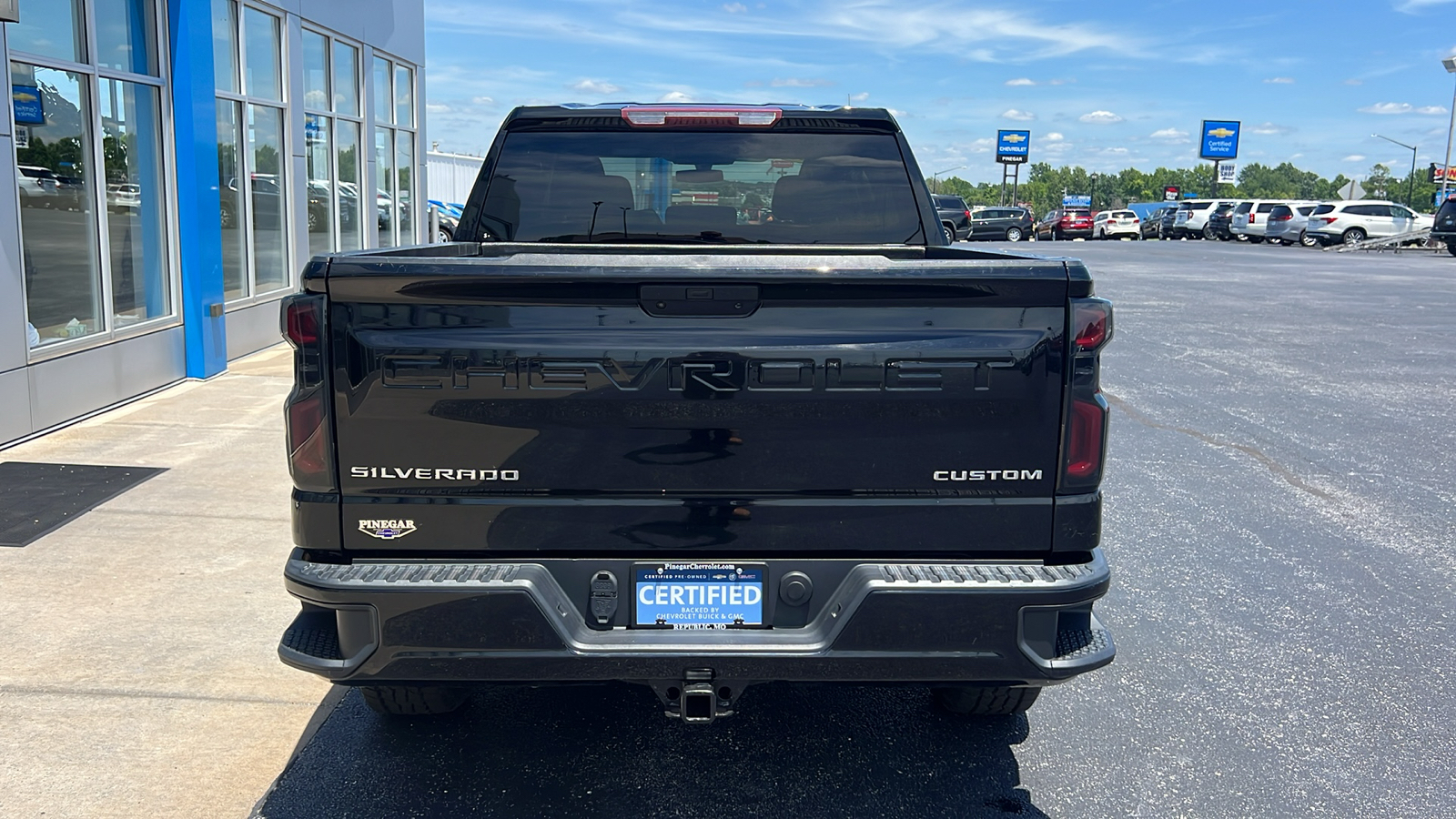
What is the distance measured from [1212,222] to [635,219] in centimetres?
5617

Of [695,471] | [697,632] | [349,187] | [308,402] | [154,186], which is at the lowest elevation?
[697,632]

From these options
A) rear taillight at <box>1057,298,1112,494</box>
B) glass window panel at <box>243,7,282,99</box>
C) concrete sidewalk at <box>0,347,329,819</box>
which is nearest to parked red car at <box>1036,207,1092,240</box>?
glass window panel at <box>243,7,282,99</box>

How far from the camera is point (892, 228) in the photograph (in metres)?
4.73

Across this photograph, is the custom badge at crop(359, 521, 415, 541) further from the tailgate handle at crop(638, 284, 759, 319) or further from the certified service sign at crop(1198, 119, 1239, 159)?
the certified service sign at crop(1198, 119, 1239, 159)

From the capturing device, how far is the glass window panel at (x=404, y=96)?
18.8m

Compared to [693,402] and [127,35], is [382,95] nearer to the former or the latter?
[127,35]

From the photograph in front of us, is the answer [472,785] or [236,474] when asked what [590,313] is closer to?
[472,785]

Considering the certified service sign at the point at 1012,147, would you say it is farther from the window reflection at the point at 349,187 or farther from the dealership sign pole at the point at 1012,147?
the window reflection at the point at 349,187

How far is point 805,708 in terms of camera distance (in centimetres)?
430

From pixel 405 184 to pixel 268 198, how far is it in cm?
643

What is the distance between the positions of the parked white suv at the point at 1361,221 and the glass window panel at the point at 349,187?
41363 millimetres

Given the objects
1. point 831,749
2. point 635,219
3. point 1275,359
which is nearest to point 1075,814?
point 831,749

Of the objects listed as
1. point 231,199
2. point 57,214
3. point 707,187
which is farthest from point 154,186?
point 707,187

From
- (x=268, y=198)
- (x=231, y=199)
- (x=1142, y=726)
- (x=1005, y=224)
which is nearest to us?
(x=1142, y=726)
